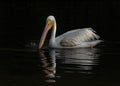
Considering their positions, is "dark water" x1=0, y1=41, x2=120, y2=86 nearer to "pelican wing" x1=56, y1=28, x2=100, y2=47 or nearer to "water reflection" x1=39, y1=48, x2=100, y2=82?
Result: "water reflection" x1=39, y1=48, x2=100, y2=82

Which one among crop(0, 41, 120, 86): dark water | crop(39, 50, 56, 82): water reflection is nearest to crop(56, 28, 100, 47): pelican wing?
crop(0, 41, 120, 86): dark water

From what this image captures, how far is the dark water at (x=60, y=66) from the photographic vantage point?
33.4ft

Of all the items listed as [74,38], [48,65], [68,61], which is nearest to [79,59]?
[68,61]

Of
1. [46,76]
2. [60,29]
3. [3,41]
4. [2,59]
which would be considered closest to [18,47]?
[3,41]

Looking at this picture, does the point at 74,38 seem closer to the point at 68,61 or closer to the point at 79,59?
the point at 79,59

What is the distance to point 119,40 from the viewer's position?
17.3 meters

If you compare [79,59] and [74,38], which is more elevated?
[74,38]

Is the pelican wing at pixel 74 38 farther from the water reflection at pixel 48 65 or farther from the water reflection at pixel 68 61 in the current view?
the water reflection at pixel 48 65

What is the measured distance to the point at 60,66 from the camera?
11977 mm

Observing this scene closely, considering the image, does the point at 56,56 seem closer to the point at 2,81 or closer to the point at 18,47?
the point at 18,47

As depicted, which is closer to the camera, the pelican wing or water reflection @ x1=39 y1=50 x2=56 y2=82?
water reflection @ x1=39 y1=50 x2=56 y2=82

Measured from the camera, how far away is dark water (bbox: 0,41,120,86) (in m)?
10.2

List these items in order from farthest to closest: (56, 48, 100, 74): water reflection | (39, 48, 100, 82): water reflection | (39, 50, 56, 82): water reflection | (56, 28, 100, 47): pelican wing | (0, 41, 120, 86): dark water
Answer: (56, 28, 100, 47): pelican wing
(56, 48, 100, 74): water reflection
(39, 48, 100, 82): water reflection
(39, 50, 56, 82): water reflection
(0, 41, 120, 86): dark water

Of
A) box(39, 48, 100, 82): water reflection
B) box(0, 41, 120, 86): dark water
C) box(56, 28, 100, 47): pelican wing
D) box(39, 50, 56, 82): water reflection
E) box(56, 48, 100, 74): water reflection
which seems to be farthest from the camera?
box(56, 28, 100, 47): pelican wing
